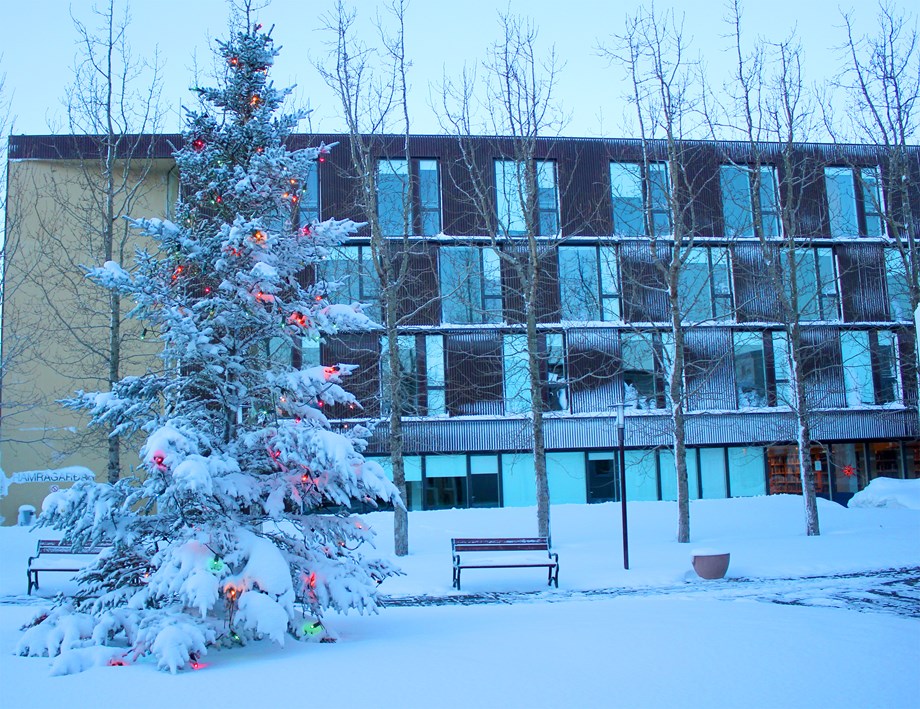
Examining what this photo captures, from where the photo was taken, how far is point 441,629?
375 inches

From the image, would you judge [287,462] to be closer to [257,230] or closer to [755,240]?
[257,230]

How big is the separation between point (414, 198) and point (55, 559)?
14917 mm

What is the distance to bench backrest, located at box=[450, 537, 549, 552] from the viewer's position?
15.1 metres

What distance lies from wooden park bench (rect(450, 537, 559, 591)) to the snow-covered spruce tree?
17.7ft

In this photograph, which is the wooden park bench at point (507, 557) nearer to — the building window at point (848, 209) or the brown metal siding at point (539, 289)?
the brown metal siding at point (539, 289)

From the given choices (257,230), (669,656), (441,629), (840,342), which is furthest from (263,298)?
(840,342)

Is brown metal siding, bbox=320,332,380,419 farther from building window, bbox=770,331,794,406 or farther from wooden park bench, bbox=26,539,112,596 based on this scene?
building window, bbox=770,331,794,406

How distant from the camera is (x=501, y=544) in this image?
15.2 m

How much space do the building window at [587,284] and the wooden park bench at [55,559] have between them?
16498 mm

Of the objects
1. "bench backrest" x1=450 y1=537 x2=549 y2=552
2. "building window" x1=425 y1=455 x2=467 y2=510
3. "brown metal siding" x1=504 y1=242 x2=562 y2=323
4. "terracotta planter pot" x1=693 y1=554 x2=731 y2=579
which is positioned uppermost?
"brown metal siding" x1=504 y1=242 x2=562 y2=323

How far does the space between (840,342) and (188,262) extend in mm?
26004

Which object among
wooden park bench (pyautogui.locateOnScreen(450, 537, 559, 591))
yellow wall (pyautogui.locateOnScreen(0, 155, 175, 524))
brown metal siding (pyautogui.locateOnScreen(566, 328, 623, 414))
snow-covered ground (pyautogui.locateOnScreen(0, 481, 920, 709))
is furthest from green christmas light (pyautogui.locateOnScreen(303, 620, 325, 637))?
brown metal siding (pyautogui.locateOnScreen(566, 328, 623, 414))

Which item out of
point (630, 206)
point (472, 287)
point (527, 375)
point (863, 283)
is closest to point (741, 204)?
point (630, 206)

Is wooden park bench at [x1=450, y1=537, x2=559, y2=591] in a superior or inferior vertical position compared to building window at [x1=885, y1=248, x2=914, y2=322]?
inferior
